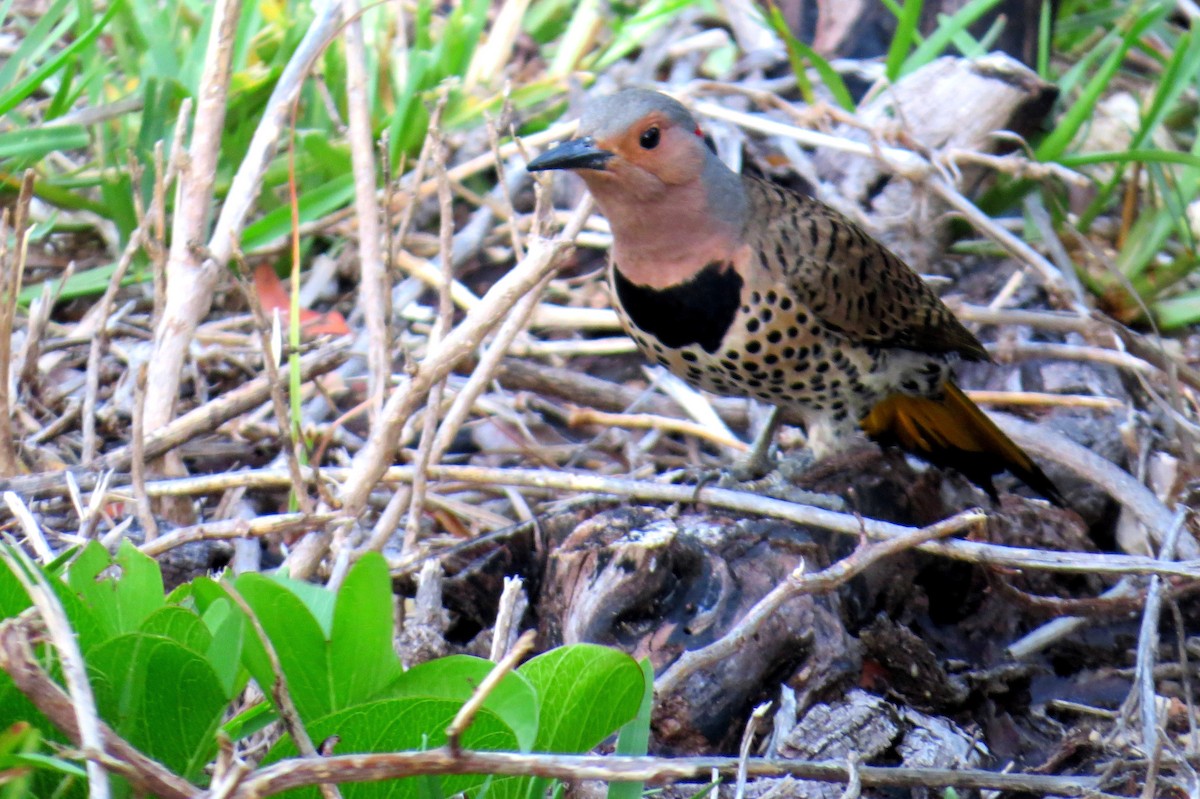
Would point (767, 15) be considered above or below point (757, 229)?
above

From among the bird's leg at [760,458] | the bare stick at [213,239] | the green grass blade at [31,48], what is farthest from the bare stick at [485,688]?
the green grass blade at [31,48]

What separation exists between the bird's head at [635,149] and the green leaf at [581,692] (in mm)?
1501

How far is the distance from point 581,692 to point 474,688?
16 cm

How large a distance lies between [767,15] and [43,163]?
100 inches

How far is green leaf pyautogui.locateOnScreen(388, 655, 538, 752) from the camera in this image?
69.1 inches

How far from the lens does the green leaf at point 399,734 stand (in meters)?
1.78

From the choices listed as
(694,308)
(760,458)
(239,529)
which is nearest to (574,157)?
(694,308)

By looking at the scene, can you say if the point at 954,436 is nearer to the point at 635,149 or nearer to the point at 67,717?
the point at 635,149

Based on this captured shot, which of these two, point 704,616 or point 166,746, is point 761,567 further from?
point 166,746

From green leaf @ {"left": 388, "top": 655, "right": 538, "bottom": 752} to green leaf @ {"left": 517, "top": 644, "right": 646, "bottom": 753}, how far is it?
0.17ft

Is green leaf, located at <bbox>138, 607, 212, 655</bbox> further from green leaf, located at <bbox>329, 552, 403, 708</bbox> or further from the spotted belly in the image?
the spotted belly

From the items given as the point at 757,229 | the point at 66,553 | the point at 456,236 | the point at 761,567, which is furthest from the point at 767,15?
the point at 66,553

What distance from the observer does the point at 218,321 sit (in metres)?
3.95

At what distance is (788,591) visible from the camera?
210 cm
